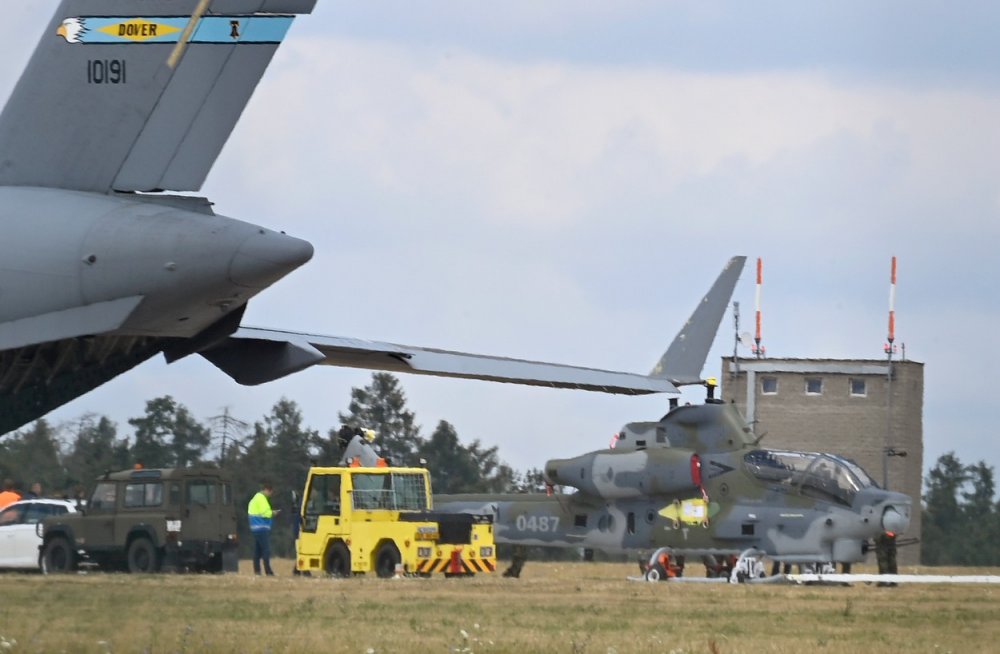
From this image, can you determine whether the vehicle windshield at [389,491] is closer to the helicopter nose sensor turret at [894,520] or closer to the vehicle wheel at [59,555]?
the vehicle wheel at [59,555]

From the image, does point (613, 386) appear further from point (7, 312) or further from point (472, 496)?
point (472, 496)

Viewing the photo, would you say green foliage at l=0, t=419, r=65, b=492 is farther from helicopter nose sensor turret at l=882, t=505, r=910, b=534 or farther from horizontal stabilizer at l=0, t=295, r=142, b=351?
helicopter nose sensor turret at l=882, t=505, r=910, b=534

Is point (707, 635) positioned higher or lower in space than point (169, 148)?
lower

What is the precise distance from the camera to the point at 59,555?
22.1m

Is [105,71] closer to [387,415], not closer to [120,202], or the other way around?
[120,202]

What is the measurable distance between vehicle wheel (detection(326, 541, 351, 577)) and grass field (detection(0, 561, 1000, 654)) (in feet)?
6.75

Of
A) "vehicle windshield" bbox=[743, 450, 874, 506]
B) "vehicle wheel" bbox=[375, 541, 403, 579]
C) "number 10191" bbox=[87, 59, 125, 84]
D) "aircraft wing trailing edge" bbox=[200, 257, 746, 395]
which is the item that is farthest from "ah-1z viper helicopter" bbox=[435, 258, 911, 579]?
"number 10191" bbox=[87, 59, 125, 84]

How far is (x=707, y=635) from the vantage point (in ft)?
44.7

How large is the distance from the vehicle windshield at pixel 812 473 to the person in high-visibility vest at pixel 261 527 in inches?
277

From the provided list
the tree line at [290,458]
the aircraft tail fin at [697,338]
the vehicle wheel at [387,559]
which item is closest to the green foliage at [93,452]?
the tree line at [290,458]

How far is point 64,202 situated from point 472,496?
1708 cm

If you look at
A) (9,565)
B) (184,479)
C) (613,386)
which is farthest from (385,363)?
(9,565)

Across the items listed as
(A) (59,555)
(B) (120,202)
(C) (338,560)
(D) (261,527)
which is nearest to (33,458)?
(B) (120,202)

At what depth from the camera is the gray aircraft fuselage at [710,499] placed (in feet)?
78.1
